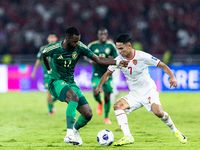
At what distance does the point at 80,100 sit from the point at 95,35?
16590 mm

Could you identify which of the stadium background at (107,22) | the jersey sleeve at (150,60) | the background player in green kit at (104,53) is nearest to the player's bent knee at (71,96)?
the jersey sleeve at (150,60)

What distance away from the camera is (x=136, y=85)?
693cm

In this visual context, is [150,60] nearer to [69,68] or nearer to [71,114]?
[69,68]

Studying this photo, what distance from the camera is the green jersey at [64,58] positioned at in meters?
6.61

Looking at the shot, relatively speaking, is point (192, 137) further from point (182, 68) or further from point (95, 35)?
point (95, 35)

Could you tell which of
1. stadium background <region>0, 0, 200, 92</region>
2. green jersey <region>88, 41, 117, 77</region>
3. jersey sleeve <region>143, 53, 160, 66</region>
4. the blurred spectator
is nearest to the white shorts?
jersey sleeve <region>143, 53, 160, 66</region>

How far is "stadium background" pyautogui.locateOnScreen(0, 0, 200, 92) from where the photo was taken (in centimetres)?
2289

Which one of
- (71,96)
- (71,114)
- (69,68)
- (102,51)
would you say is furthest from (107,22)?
(71,114)

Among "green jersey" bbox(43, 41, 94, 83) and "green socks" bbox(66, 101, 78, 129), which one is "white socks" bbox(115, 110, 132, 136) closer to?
"green socks" bbox(66, 101, 78, 129)

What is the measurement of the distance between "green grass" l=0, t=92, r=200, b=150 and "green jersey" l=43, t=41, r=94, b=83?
1162 millimetres

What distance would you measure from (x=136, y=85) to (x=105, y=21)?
17.3m

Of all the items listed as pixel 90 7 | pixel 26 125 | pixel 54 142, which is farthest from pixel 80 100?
pixel 90 7

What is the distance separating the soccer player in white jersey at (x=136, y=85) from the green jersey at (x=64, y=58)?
0.54 metres

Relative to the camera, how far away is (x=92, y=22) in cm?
2367
